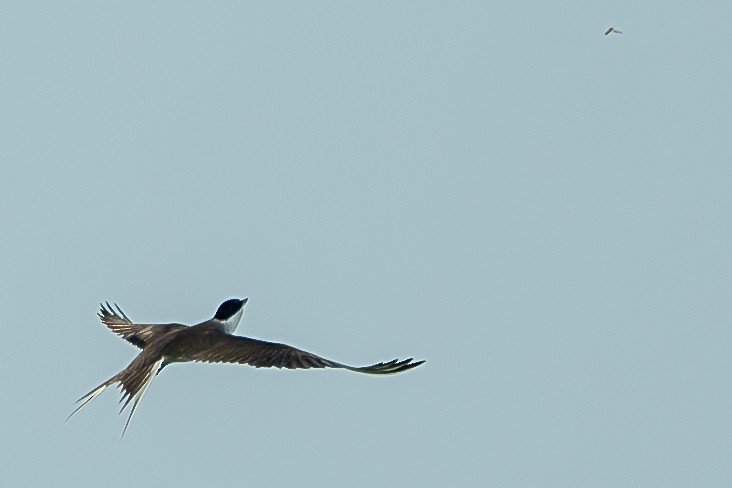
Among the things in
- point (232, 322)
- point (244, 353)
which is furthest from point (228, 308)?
point (244, 353)

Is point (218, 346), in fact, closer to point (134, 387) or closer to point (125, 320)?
point (134, 387)

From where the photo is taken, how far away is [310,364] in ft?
101

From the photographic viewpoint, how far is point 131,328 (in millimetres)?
35562

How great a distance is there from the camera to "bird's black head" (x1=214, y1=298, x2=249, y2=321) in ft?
111

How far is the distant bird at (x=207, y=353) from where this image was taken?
30797 millimetres

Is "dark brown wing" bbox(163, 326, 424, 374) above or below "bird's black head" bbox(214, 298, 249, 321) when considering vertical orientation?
below

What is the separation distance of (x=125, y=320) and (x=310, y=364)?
6735mm

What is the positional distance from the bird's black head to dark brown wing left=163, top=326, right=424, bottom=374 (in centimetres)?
91

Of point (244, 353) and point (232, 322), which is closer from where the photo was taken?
point (244, 353)

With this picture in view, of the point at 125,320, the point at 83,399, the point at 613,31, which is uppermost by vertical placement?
the point at 613,31

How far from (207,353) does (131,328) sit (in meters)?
3.81

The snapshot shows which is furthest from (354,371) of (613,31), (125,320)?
(613,31)

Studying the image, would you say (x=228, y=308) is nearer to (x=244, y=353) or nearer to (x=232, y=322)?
(x=232, y=322)

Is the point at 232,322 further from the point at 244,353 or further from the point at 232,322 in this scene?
the point at 244,353
